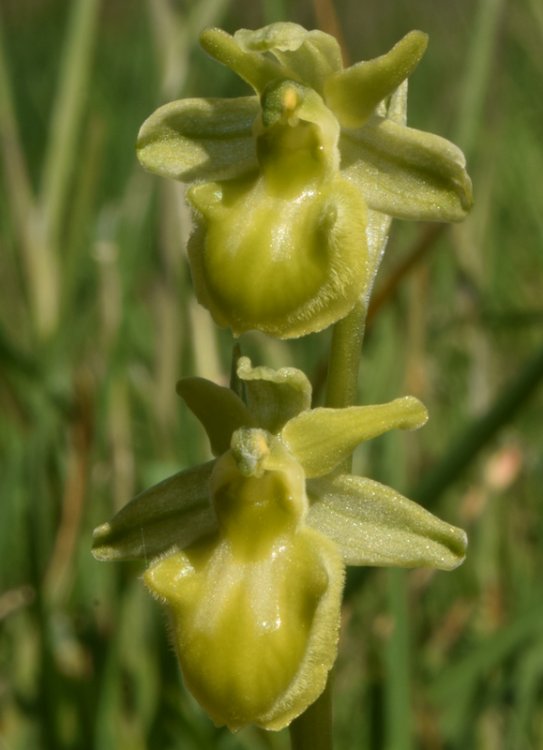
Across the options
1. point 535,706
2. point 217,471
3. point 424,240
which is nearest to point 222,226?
point 217,471

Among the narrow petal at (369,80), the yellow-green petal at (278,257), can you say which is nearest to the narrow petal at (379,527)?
the yellow-green petal at (278,257)

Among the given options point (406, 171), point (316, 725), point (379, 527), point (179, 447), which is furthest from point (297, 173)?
point (179, 447)

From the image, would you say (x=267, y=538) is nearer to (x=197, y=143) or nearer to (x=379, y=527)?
(x=379, y=527)

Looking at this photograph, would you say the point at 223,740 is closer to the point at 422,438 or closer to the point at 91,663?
the point at 91,663

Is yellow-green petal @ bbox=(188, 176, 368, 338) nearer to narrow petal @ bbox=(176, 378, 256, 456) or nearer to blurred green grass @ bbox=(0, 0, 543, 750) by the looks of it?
narrow petal @ bbox=(176, 378, 256, 456)

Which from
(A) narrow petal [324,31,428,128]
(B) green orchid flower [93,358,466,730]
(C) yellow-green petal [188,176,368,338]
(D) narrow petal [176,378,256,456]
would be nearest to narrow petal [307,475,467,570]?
(B) green orchid flower [93,358,466,730]

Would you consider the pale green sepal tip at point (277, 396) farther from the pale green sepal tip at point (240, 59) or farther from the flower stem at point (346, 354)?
the pale green sepal tip at point (240, 59)

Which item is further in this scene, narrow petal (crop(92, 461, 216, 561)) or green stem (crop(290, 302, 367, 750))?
narrow petal (crop(92, 461, 216, 561))
